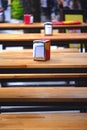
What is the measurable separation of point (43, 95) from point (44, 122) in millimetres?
447

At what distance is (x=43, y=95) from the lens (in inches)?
88.0

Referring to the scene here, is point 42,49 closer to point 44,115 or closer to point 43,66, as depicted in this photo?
point 43,66

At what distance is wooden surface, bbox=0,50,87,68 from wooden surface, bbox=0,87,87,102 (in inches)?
6.6

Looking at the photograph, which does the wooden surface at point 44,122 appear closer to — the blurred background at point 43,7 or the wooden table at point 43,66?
the wooden table at point 43,66

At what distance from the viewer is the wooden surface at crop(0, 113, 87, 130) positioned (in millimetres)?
1734

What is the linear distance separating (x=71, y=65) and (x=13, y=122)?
2.31 ft

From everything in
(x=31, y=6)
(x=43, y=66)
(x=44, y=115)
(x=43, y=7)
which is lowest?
(x=44, y=115)

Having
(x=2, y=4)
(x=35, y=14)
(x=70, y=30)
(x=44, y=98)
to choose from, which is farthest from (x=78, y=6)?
(x=44, y=98)

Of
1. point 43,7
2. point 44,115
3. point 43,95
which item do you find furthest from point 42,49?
point 43,7

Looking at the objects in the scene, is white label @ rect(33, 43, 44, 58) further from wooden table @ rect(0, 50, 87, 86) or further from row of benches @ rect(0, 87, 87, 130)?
row of benches @ rect(0, 87, 87, 130)

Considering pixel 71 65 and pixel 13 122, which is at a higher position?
pixel 71 65

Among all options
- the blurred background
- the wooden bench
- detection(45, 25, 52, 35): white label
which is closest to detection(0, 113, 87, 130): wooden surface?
the wooden bench

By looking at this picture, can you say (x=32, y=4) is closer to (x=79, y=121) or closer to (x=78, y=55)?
(x=78, y=55)

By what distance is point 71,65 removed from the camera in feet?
7.68
